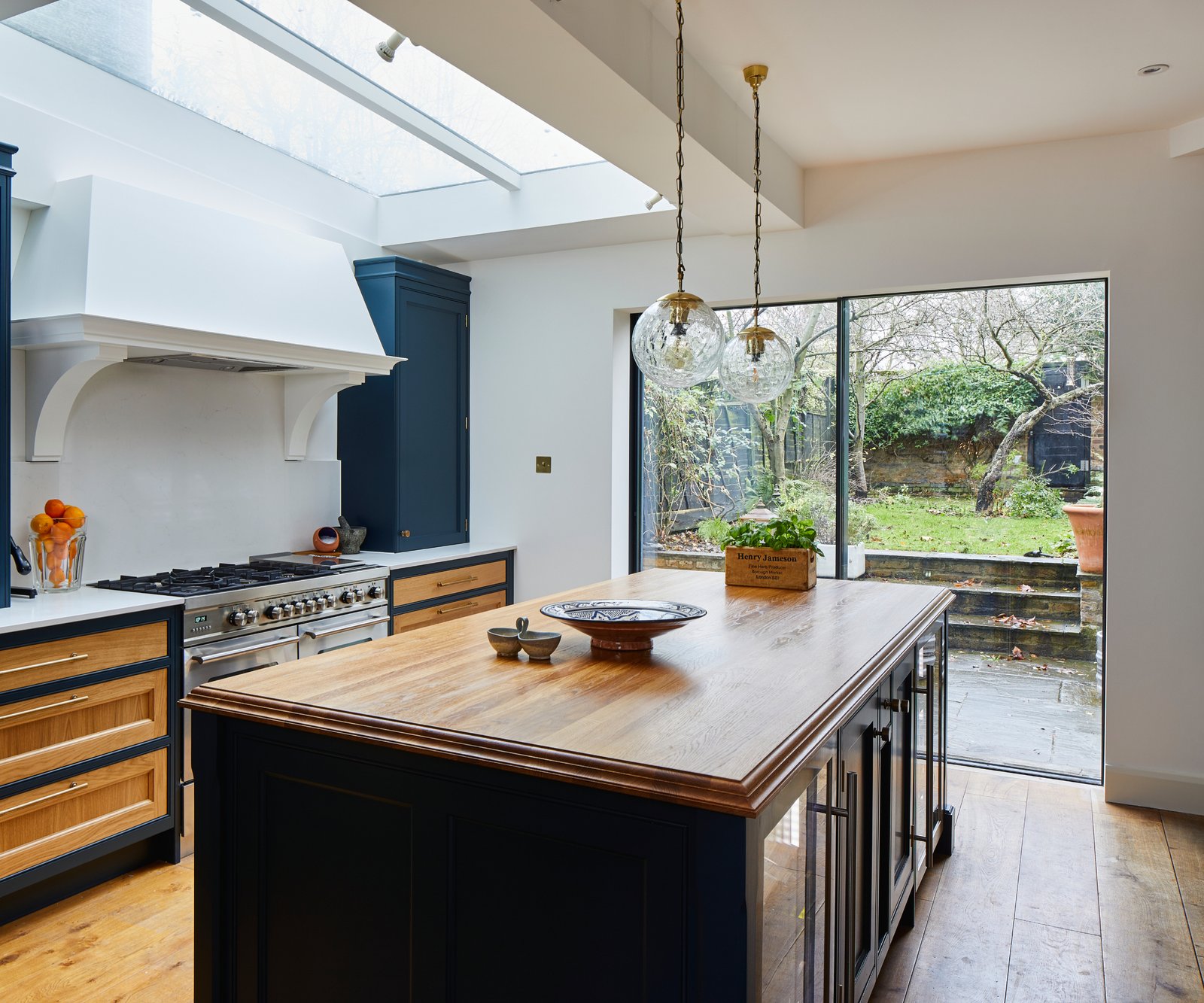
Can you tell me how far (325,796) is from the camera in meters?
1.62

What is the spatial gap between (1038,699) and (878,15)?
2.89 meters

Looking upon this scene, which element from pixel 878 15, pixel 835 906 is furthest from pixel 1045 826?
pixel 878 15

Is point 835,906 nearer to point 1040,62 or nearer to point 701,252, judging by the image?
point 1040,62

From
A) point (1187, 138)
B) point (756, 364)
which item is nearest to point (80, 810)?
point (756, 364)

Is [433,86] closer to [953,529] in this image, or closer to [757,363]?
[757,363]

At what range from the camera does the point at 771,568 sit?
320cm

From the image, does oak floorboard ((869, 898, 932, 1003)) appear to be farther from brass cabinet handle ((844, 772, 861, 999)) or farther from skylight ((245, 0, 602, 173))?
skylight ((245, 0, 602, 173))

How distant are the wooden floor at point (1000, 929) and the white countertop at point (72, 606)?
0.89 metres

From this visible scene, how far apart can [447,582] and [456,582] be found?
0.27 ft

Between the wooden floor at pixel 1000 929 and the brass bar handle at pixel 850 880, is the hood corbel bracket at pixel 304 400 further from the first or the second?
the brass bar handle at pixel 850 880

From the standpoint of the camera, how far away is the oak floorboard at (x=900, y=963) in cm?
236

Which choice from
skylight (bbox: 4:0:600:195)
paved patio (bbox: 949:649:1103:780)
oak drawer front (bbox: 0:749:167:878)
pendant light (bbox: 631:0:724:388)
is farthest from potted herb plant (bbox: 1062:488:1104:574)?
oak drawer front (bbox: 0:749:167:878)

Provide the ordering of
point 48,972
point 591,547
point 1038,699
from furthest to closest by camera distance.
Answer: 1. point 591,547
2. point 1038,699
3. point 48,972

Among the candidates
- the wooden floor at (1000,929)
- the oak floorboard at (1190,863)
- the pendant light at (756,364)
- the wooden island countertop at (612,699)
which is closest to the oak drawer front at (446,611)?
the wooden floor at (1000,929)
